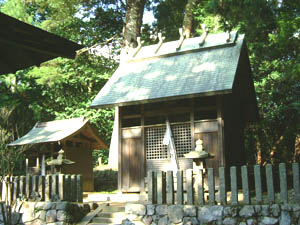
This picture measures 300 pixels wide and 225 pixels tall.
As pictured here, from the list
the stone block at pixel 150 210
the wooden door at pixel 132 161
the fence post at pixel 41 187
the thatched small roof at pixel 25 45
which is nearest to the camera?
the thatched small roof at pixel 25 45

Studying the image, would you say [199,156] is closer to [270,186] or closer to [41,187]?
[270,186]

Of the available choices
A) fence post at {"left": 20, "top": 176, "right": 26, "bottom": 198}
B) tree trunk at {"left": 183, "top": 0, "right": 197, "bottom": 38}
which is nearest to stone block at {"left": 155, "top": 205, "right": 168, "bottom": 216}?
fence post at {"left": 20, "top": 176, "right": 26, "bottom": 198}

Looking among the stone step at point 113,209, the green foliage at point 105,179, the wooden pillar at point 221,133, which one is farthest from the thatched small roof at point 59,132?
the wooden pillar at point 221,133

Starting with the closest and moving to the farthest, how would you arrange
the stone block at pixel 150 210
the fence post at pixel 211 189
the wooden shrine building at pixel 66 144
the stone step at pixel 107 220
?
1. the fence post at pixel 211 189
2. the stone block at pixel 150 210
3. the stone step at pixel 107 220
4. the wooden shrine building at pixel 66 144

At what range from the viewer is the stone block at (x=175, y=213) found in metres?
7.87

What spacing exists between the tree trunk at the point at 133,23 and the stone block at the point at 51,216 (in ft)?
37.1

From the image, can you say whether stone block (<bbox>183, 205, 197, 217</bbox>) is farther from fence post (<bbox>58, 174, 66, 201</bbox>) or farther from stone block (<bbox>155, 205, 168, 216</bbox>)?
fence post (<bbox>58, 174, 66, 201</bbox>)

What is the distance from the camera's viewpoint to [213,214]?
25.0ft

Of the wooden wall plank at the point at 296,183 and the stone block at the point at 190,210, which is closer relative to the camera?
the wooden wall plank at the point at 296,183

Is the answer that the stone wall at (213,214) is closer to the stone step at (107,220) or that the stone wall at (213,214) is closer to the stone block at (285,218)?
the stone block at (285,218)

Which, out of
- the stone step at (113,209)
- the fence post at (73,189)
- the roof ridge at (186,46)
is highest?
the roof ridge at (186,46)

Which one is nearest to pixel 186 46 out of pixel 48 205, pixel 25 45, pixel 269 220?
pixel 48 205

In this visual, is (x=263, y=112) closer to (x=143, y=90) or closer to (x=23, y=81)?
(x=143, y=90)

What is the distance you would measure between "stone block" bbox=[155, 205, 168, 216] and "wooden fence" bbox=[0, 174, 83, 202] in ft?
9.49
